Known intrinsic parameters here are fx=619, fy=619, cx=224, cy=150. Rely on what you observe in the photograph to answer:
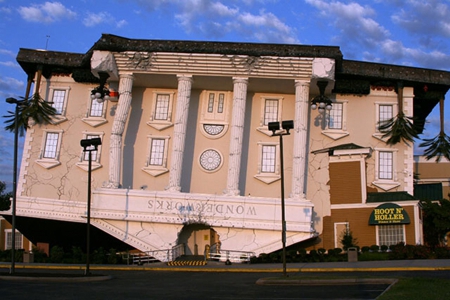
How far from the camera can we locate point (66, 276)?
91.6 feet

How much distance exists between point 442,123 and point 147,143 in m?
20.4

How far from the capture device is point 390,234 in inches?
1494

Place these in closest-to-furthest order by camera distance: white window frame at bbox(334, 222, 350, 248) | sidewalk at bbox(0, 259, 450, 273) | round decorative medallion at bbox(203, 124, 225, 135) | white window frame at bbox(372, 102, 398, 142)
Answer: sidewalk at bbox(0, 259, 450, 273) < white window frame at bbox(334, 222, 350, 248) < white window frame at bbox(372, 102, 398, 142) < round decorative medallion at bbox(203, 124, 225, 135)

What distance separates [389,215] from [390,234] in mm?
1436

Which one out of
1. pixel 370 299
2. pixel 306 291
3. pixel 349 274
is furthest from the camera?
pixel 349 274

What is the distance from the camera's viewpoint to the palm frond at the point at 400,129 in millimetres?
40969

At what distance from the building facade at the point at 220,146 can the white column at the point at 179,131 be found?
0.24 feet

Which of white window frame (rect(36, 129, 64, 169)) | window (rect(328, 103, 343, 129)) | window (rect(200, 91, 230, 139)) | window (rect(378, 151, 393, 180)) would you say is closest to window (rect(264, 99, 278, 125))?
window (rect(200, 91, 230, 139))

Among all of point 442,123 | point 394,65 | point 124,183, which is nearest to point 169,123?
point 124,183

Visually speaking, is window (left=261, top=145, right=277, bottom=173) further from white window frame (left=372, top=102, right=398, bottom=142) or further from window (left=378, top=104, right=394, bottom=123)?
window (left=378, top=104, right=394, bottom=123)

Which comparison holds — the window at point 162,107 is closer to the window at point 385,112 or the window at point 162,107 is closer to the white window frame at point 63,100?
the white window frame at point 63,100

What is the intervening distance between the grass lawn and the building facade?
1609 cm

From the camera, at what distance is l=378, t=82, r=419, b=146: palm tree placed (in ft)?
134

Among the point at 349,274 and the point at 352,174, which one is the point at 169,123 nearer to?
the point at 352,174
